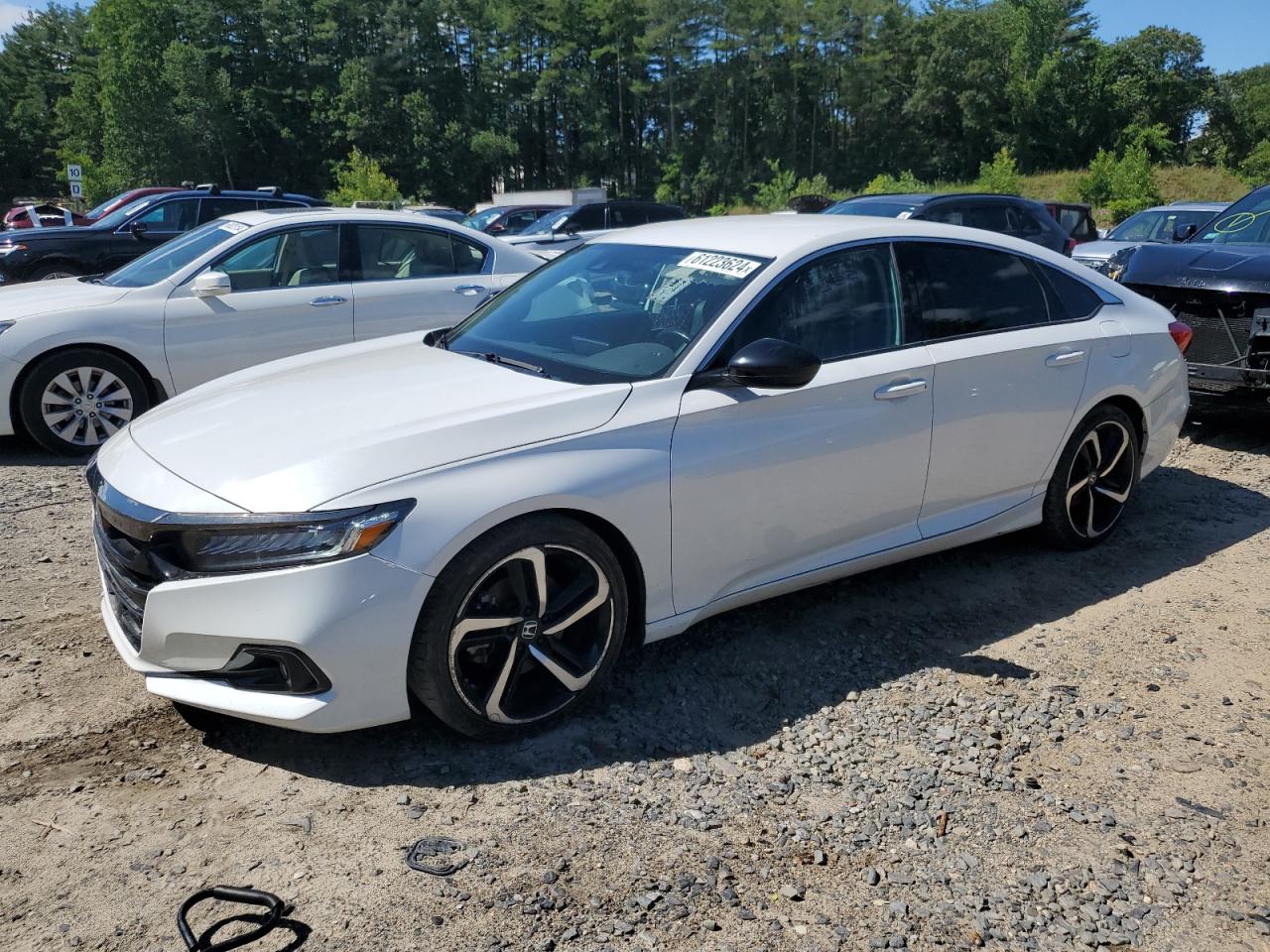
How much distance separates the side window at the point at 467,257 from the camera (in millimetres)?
Answer: 8250

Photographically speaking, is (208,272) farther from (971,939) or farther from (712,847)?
(971,939)

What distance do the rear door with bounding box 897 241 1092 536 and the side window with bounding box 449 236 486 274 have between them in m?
4.68

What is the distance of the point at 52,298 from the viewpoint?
717cm

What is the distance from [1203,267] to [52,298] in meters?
8.00

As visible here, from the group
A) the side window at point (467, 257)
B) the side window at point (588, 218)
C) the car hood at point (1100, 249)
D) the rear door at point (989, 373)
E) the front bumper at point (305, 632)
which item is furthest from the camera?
the side window at point (588, 218)

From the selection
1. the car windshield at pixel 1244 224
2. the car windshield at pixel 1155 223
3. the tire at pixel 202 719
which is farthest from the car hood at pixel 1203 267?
the car windshield at pixel 1155 223

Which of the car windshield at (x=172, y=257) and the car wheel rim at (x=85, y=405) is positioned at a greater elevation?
the car windshield at (x=172, y=257)

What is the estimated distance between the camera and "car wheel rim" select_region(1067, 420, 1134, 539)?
497 cm

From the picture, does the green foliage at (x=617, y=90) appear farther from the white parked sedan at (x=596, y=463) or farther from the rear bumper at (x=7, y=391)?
the white parked sedan at (x=596, y=463)

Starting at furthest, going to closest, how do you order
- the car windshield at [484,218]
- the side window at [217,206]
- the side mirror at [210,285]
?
the car windshield at [484,218]
the side window at [217,206]
the side mirror at [210,285]

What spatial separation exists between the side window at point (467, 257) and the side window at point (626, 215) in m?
12.5

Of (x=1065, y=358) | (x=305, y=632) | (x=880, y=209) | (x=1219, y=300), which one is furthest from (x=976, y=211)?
(x=305, y=632)

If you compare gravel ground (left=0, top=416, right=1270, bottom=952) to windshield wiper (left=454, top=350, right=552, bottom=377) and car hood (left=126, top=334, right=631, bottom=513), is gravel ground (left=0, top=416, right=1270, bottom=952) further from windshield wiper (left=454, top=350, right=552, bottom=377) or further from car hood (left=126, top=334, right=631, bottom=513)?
windshield wiper (left=454, top=350, right=552, bottom=377)

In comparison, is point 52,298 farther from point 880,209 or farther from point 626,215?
point 626,215
